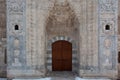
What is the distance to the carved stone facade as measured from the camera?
33.8 feet

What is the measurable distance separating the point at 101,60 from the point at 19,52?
327cm

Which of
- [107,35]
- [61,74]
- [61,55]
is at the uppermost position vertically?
[107,35]

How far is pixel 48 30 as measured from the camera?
11180 mm

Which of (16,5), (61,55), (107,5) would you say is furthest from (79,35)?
(16,5)

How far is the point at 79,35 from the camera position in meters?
10.6

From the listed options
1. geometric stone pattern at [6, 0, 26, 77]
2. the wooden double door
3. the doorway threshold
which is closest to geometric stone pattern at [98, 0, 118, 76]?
the doorway threshold

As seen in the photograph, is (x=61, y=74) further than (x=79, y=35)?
Yes

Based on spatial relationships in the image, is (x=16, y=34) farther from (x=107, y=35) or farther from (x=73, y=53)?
(x=107, y=35)

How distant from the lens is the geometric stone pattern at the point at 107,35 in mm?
10281

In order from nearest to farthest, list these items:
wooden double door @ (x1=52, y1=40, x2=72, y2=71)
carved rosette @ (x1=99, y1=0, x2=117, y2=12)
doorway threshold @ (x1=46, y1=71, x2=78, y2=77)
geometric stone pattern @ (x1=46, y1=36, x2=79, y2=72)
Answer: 1. carved rosette @ (x1=99, y1=0, x2=117, y2=12)
2. doorway threshold @ (x1=46, y1=71, x2=78, y2=77)
3. geometric stone pattern @ (x1=46, y1=36, x2=79, y2=72)
4. wooden double door @ (x1=52, y1=40, x2=72, y2=71)

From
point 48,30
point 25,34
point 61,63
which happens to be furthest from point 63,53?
point 25,34

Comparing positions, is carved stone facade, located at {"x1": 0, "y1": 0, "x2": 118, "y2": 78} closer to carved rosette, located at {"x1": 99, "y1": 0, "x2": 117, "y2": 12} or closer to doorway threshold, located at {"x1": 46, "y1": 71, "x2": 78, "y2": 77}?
carved rosette, located at {"x1": 99, "y1": 0, "x2": 117, "y2": 12}

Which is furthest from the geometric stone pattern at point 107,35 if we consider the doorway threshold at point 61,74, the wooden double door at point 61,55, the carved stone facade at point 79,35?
the wooden double door at point 61,55

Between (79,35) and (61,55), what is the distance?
146 cm
